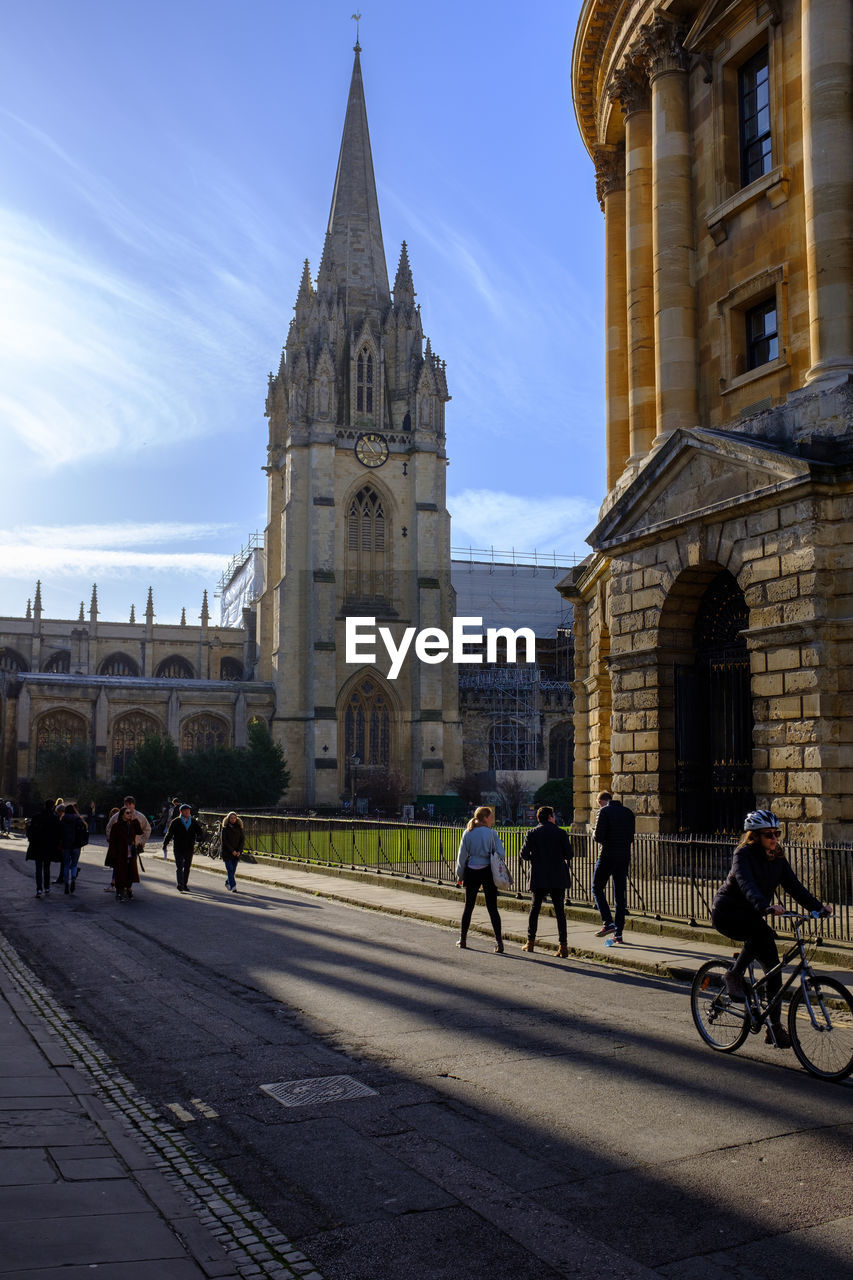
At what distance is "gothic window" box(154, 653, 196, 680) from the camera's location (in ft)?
246

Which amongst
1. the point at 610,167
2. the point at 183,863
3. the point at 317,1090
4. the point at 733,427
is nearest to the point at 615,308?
the point at 610,167

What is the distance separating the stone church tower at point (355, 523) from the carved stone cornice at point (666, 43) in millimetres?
45978

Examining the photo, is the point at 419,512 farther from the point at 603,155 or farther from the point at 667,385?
the point at 667,385

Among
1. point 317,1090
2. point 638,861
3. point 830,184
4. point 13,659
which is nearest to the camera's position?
point 317,1090

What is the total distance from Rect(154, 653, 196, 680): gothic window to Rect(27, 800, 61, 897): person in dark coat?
5560cm

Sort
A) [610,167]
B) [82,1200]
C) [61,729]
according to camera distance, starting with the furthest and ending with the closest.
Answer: [61,729] → [610,167] → [82,1200]

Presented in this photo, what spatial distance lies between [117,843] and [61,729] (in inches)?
1749

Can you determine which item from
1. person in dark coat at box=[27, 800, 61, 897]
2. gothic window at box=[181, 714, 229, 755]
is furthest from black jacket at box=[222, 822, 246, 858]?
gothic window at box=[181, 714, 229, 755]

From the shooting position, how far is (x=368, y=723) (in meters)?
64.3

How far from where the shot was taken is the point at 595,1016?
29.5 feet

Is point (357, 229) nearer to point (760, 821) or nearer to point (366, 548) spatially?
point (366, 548)

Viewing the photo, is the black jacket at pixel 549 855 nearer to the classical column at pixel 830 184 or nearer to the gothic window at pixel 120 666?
the classical column at pixel 830 184

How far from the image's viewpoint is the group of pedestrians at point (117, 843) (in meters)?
18.9

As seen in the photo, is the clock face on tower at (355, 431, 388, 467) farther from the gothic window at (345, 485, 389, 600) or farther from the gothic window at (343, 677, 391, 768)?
the gothic window at (343, 677, 391, 768)
